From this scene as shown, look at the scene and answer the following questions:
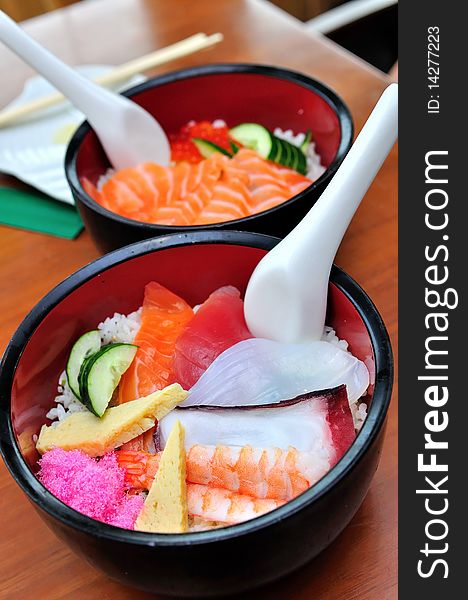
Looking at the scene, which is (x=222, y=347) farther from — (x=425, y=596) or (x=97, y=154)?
(x=97, y=154)

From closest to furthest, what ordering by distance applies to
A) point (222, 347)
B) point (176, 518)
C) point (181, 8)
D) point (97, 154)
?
point (176, 518) < point (222, 347) < point (97, 154) < point (181, 8)

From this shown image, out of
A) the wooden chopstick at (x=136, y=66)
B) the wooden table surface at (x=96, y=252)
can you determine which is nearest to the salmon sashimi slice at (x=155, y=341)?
the wooden table surface at (x=96, y=252)

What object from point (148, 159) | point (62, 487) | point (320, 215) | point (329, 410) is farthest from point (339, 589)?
point (148, 159)

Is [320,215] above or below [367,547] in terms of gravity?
A: above

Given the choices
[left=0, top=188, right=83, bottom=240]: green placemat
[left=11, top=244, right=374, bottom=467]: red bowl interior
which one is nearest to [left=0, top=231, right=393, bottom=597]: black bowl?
[left=11, top=244, right=374, bottom=467]: red bowl interior

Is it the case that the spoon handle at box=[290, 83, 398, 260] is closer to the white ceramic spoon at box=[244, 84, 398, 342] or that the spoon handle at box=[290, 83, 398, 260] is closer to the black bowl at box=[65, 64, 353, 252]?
the white ceramic spoon at box=[244, 84, 398, 342]

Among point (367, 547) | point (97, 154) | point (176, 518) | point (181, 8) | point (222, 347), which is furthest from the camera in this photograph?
point (181, 8)

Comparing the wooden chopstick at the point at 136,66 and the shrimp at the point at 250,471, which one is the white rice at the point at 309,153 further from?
the shrimp at the point at 250,471
